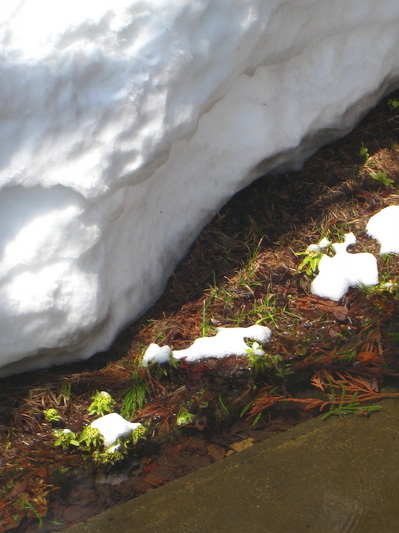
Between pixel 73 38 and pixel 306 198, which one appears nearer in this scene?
pixel 73 38

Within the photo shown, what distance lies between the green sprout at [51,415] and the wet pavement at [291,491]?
48 cm

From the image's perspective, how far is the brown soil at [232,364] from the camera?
2342 millimetres

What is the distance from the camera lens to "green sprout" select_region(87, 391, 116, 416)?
2533mm

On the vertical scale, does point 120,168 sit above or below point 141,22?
below

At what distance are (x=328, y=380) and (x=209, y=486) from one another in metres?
0.70

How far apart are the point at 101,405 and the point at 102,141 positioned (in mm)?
1049

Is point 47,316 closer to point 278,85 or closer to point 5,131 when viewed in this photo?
point 5,131

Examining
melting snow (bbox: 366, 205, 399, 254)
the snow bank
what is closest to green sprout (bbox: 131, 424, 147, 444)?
the snow bank

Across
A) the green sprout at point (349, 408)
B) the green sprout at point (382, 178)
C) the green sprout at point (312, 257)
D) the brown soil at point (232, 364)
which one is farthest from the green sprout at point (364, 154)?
the green sprout at point (349, 408)

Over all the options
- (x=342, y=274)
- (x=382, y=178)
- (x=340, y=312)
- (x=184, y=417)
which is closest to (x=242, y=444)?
(x=184, y=417)

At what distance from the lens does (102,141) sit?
249 cm

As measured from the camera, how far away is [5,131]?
7.85ft

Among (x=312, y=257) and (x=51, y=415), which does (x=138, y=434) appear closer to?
(x=51, y=415)

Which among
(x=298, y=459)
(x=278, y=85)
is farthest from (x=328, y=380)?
(x=278, y=85)
